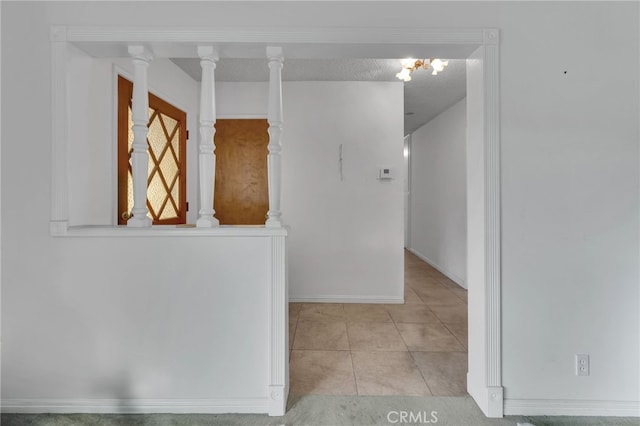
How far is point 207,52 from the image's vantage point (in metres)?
1.71

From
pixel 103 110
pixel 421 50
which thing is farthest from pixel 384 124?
pixel 103 110

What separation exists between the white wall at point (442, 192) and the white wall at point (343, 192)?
1331 mm

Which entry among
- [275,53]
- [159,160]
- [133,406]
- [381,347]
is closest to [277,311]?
[133,406]

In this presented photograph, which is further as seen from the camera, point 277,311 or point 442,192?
point 442,192

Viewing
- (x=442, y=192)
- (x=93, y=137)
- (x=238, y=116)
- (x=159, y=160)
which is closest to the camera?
(x=93, y=137)

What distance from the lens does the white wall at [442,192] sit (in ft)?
14.2

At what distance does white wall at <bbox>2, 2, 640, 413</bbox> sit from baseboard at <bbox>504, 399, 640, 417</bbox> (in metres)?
0.01

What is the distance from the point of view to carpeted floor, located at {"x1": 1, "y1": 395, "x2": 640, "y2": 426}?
1608 millimetres

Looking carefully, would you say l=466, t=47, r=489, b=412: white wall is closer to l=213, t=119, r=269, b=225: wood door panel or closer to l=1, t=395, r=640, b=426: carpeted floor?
l=1, t=395, r=640, b=426: carpeted floor

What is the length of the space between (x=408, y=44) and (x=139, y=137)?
1.58 m

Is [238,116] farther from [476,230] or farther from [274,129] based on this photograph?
[476,230]

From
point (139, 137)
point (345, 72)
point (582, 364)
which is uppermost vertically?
point (345, 72)

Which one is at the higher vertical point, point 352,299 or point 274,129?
point 274,129

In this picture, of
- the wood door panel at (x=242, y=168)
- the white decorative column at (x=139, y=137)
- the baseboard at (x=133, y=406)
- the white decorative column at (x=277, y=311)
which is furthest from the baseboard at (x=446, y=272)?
the white decorative column at (x=139, y=137)
